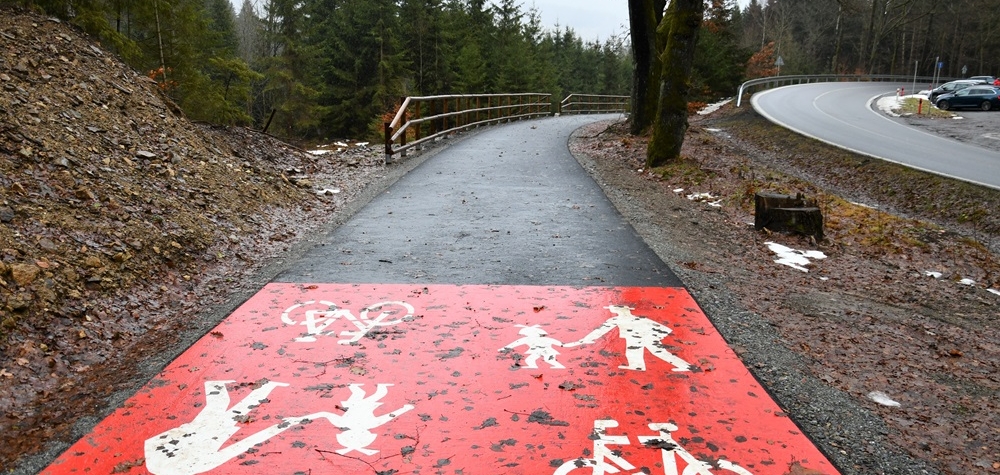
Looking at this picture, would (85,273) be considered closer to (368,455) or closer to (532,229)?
(368,455)

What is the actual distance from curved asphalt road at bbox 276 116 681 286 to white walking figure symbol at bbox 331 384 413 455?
7.11ft

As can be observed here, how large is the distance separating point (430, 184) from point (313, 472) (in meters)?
8.12

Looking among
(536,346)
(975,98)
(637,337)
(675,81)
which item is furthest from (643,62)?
(975,98)

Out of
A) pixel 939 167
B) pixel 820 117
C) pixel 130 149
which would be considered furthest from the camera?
pixel 820 117

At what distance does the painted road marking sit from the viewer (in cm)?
308

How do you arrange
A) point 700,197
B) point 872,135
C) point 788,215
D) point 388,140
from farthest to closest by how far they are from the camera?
point 872,135, point 388,140, point 700,197, point 788,215

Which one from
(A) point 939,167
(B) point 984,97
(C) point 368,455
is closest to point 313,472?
(C) point 368,455

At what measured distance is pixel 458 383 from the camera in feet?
12.6

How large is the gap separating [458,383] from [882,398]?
237cm

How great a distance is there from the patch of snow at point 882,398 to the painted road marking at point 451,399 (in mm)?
653

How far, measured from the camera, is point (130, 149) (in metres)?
6.86

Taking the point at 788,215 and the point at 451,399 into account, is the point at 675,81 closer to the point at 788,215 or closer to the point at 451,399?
the point at 788,215

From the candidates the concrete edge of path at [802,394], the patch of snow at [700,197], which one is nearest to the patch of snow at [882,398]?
the concrete edge of path at [802,394]

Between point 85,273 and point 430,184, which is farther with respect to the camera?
point 430,184
